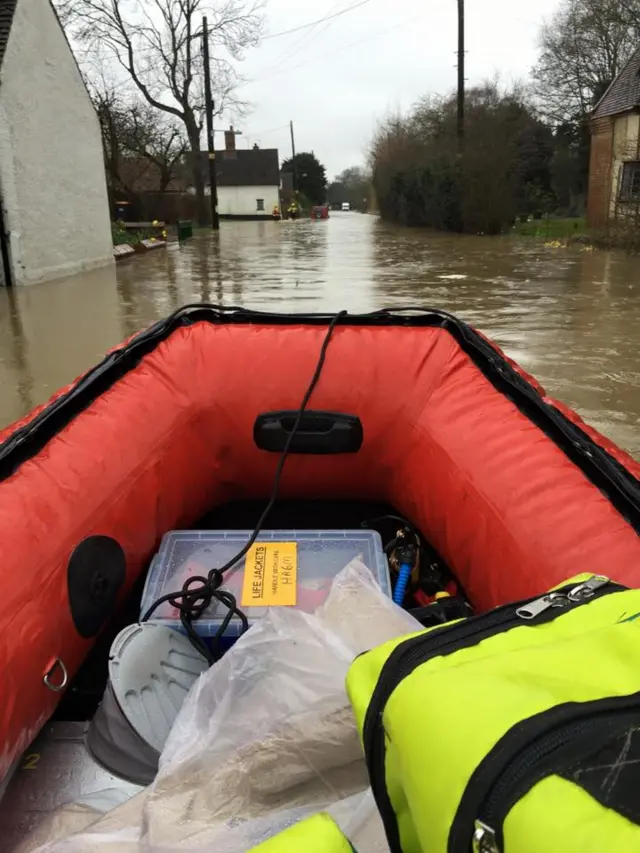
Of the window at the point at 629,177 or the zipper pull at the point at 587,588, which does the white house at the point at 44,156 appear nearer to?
the zipper pull at the point at 587,588

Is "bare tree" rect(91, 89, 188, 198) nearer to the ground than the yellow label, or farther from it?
farther from it

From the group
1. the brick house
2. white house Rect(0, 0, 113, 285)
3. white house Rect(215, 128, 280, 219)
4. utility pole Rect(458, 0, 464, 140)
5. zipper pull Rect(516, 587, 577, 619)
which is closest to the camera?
zipper pull Rect(516, 587, 577, 619)

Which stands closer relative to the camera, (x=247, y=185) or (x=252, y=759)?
(x=252, y=759)

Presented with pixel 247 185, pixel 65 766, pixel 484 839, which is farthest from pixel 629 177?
pixel 247 185

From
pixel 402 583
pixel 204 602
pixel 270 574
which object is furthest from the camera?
pixel 402 583

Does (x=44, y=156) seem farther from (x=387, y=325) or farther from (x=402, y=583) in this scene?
(x=402, y=583)

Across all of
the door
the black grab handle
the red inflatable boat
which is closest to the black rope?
the red inflatable boat

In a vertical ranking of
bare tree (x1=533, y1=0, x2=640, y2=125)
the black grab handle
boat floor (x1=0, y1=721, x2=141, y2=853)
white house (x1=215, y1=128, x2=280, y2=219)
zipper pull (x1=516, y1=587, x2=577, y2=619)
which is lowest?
boat floor (x1=0, y1=721, x2=141, y2=853)

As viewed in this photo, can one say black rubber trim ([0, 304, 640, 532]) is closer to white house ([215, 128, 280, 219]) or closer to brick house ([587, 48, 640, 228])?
brick house ([587, 48, 640, 228])

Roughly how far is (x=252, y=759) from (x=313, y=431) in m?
1.13

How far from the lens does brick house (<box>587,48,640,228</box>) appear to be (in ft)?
64.1

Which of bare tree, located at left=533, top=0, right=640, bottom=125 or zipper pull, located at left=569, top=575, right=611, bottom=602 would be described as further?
bare tree, located at left=533, top=0, right=640, bottom=125

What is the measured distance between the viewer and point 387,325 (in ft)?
7.75

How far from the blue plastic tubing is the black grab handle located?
42 centimetres
